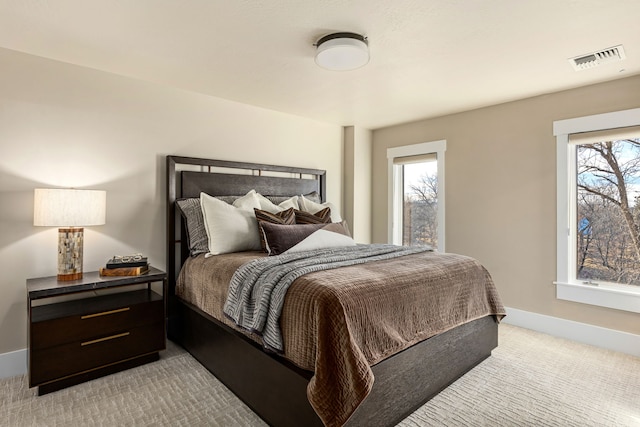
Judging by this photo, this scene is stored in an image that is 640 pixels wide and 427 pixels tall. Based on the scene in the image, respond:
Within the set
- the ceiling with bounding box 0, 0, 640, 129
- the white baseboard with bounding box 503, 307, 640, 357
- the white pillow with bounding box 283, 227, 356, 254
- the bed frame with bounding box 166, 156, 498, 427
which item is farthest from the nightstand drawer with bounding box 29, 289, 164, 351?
the white baseboard with bounding box 503, 307, 640, 357

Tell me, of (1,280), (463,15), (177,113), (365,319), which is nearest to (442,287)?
(365,319)

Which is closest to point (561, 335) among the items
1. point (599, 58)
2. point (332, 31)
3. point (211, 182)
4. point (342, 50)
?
point (599, 58)

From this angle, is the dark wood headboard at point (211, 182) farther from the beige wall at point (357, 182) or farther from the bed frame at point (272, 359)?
the beige wall at point (357, 182)

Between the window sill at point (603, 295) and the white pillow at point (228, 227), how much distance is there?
2931 mm

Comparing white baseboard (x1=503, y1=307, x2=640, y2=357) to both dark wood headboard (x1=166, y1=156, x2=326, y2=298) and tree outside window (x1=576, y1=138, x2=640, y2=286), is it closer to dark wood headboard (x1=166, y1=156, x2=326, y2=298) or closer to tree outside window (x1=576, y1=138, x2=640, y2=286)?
tree outside window (x1=576, y1=138, x2=640, y2=286)

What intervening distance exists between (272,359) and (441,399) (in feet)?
3.75

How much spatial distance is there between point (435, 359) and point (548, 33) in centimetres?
219

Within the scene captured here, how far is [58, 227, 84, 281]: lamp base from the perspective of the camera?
241 cm

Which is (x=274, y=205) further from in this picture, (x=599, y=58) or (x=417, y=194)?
(x=599, y=58)

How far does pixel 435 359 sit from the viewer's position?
2.13 m

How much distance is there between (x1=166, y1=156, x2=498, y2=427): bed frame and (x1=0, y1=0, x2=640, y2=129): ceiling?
3.07 feet

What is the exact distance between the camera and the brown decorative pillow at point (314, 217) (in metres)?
3.33

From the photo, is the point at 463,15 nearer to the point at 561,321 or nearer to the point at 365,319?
the point at 365,319

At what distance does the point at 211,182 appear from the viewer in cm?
341
